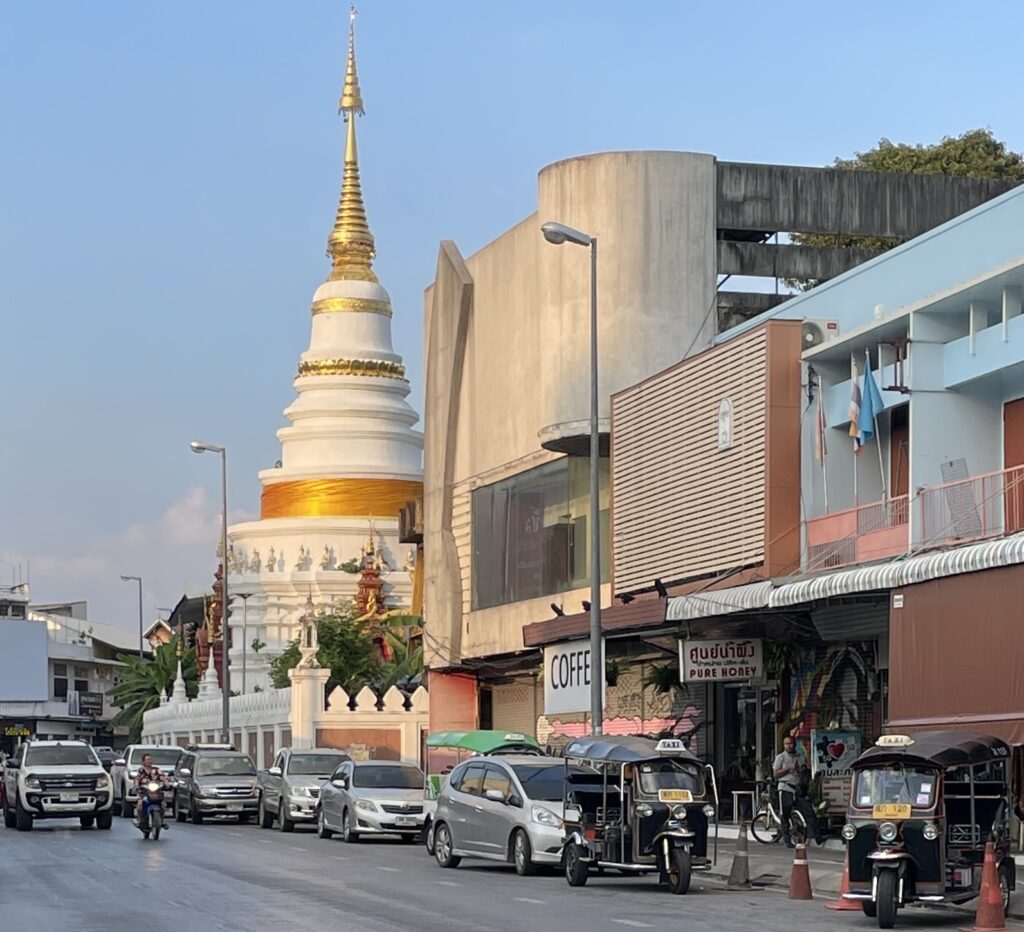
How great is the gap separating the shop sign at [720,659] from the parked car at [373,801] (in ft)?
15.8

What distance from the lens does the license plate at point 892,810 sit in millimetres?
18688

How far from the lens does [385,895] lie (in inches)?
848

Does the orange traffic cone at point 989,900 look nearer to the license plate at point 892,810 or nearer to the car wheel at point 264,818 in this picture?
the license plate at point 892,810

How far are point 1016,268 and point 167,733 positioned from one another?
187 feet

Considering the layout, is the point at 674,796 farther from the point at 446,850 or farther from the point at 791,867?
the point at 446,850

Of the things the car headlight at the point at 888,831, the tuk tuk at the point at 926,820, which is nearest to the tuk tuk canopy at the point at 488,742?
the tuk tuk at the point at 926,820

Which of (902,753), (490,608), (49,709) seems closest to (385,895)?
(902,753)

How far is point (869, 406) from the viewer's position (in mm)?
29828

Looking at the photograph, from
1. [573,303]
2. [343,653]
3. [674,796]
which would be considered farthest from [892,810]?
[343,653]

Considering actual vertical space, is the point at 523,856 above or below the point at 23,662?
below

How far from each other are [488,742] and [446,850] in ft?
28.9

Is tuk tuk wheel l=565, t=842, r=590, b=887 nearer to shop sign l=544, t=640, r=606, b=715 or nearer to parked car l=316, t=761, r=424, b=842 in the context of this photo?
parked car l=316, t=761, r=424, b=842

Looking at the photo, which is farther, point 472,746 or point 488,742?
point 472,746

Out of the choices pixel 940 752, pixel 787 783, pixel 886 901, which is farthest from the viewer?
pixel 787 783
